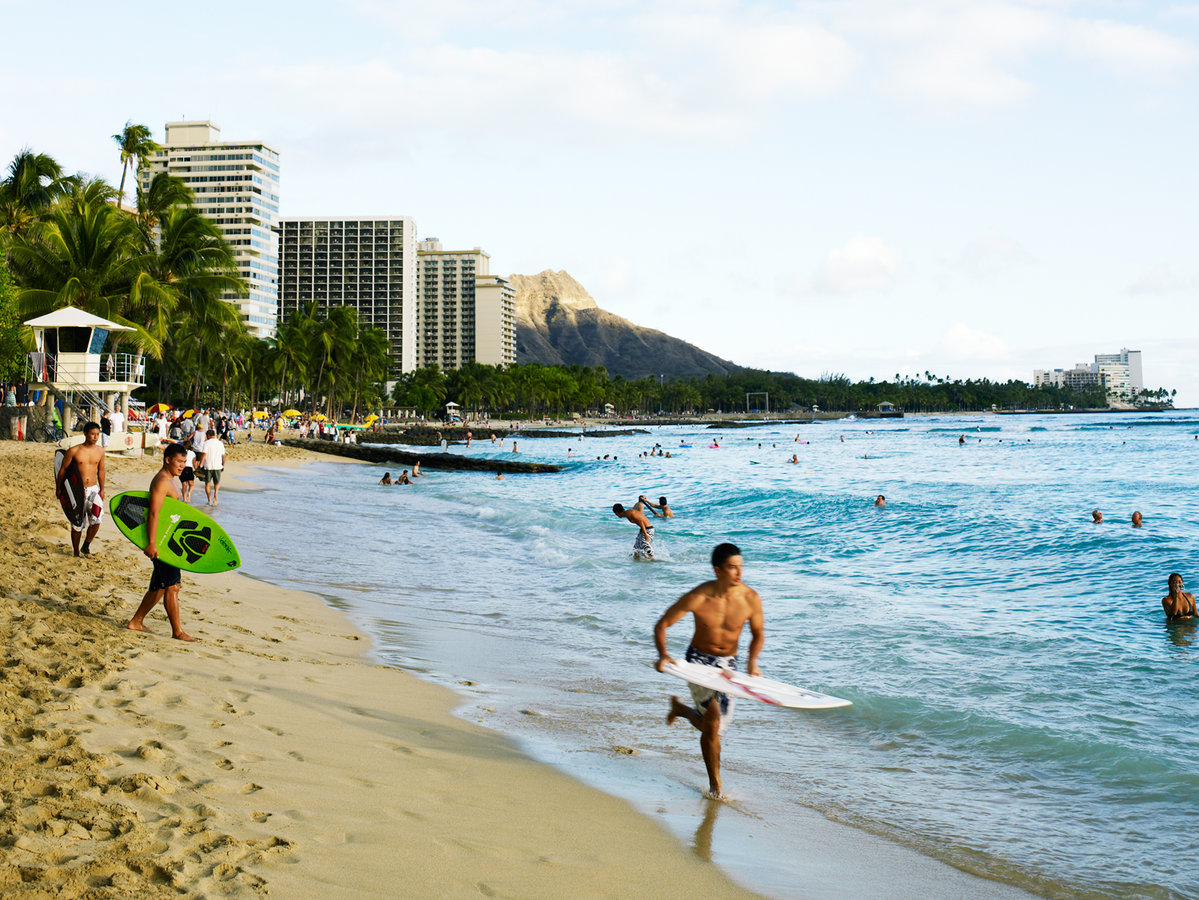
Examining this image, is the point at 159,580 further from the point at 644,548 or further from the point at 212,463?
the point at 212,463

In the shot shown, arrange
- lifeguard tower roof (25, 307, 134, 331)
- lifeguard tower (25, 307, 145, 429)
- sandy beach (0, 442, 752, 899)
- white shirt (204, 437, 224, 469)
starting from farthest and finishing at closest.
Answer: lifeguard tower (25, 307, 145, 429) < lifeguard tower roof (25, 307, 134, 331) < white shirt (204, 437, 224, 469) < sandy beach (0, 442, 752, 899)

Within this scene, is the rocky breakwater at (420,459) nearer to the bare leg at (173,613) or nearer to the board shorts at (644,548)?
the board shorts at (644,548)

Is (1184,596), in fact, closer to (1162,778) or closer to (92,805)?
(1162,778)

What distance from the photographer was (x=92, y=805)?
12.2 feet

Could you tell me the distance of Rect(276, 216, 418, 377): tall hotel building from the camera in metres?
182

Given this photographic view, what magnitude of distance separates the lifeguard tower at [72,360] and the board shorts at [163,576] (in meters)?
23.1

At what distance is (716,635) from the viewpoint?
5.16 metres

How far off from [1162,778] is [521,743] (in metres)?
4.27

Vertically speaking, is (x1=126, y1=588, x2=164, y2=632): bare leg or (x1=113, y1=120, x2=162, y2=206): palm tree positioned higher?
(x1=113, y1=120, x2=162, y2=206): palm tree

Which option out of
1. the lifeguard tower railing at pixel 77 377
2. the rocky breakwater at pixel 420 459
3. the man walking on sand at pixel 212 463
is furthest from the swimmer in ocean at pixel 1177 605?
the rocky breakwater at pixel 420 459

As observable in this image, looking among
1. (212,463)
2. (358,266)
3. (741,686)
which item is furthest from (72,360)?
(358,266)

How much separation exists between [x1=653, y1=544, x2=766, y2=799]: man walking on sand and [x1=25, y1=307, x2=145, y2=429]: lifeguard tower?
2689 cm

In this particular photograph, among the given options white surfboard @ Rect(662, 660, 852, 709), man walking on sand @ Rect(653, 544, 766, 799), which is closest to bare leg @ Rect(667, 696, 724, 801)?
man walking on sand @ Rect(653, 544, 766, 799)

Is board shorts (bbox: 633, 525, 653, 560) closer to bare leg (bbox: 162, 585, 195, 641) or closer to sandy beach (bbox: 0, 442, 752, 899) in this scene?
sandy beach (bbox: 0, 442, 752, 899)
